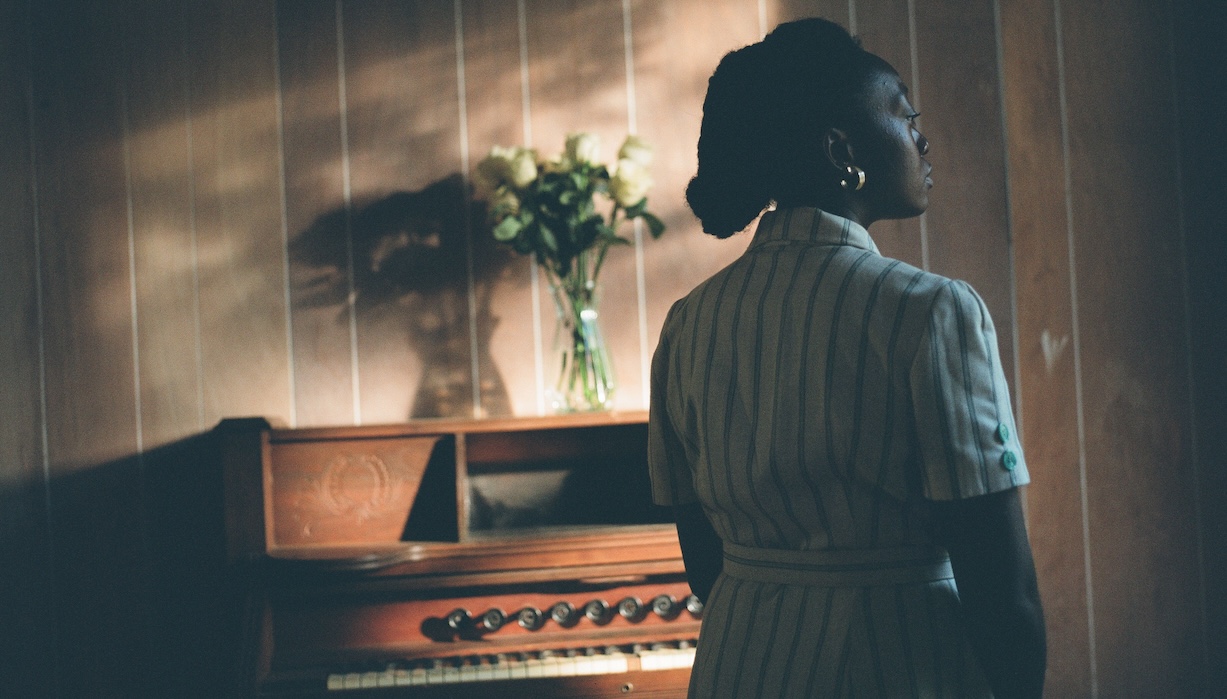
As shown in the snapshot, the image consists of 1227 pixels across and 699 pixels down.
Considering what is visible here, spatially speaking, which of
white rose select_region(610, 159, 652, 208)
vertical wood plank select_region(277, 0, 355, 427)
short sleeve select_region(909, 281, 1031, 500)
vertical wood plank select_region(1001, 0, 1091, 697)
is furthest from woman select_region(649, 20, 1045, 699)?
vertical wood plank select_region(1001, 0, 1091, 697)

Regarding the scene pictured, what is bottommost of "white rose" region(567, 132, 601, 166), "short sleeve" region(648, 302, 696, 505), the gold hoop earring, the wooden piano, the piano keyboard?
the piano keyboard

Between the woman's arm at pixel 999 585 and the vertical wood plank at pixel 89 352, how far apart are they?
7.08 ft

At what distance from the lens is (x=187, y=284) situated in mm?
2424

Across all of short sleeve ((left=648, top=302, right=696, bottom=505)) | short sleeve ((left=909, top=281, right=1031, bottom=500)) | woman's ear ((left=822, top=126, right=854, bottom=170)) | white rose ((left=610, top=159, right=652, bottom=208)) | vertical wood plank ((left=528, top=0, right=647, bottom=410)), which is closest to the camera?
short sleeve ((left=909, top=281, right=1031, bottom=500))

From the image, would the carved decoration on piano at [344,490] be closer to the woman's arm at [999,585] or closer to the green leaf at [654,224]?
the green leaf at [654,224]

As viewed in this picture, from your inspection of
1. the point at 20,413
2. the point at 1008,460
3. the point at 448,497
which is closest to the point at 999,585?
the point at 1008,460

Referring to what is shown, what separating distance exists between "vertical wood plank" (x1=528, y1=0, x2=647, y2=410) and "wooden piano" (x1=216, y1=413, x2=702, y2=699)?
420 mm

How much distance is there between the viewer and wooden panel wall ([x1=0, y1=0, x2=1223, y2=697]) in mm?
2406

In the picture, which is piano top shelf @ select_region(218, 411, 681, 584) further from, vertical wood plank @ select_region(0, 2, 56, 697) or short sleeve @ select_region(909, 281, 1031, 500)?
short sleeve @ select_region(909, 281, 1031, 500)

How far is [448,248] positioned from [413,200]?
16 cm

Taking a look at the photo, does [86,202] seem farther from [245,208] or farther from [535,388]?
[535,388]

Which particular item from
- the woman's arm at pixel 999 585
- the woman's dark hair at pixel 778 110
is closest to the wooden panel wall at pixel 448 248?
the woman's dark hair at pixel 778 110

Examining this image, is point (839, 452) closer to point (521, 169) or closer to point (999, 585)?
point (999, 585)

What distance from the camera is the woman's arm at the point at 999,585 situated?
896 millimetres
